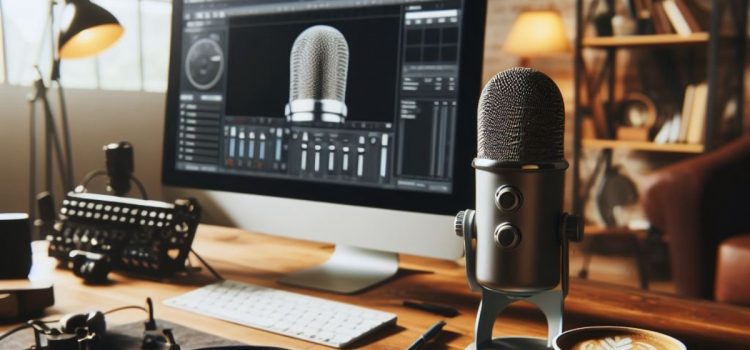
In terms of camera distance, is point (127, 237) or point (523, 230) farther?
point (127, 237)

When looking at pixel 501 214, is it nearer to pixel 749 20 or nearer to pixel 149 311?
pixel 149 311

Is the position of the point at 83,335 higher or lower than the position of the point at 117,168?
lower

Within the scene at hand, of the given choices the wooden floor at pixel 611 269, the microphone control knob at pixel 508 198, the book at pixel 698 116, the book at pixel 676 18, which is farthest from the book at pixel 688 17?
the microphone control knob at pixel 508 198

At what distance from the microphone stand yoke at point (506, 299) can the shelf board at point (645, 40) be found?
2.67m

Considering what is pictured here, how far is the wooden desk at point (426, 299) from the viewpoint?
2.77 ft

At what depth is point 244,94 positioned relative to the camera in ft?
3.84

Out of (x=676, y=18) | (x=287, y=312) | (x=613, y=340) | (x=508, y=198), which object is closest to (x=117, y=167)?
(x=287, y=312)

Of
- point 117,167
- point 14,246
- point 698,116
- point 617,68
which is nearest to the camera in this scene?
point 14,246

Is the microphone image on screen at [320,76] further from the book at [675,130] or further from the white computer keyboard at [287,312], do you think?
the book at [675,130]

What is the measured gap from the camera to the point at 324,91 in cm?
106

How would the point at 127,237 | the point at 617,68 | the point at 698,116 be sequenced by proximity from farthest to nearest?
1. the point at 617,68
2. the point at 698,116
3. the point at 127,237

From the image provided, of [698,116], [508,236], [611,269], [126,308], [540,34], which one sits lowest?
[611,269]

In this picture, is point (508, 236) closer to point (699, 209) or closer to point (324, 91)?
point (324, 91)

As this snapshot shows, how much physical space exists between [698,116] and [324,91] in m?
2.53
